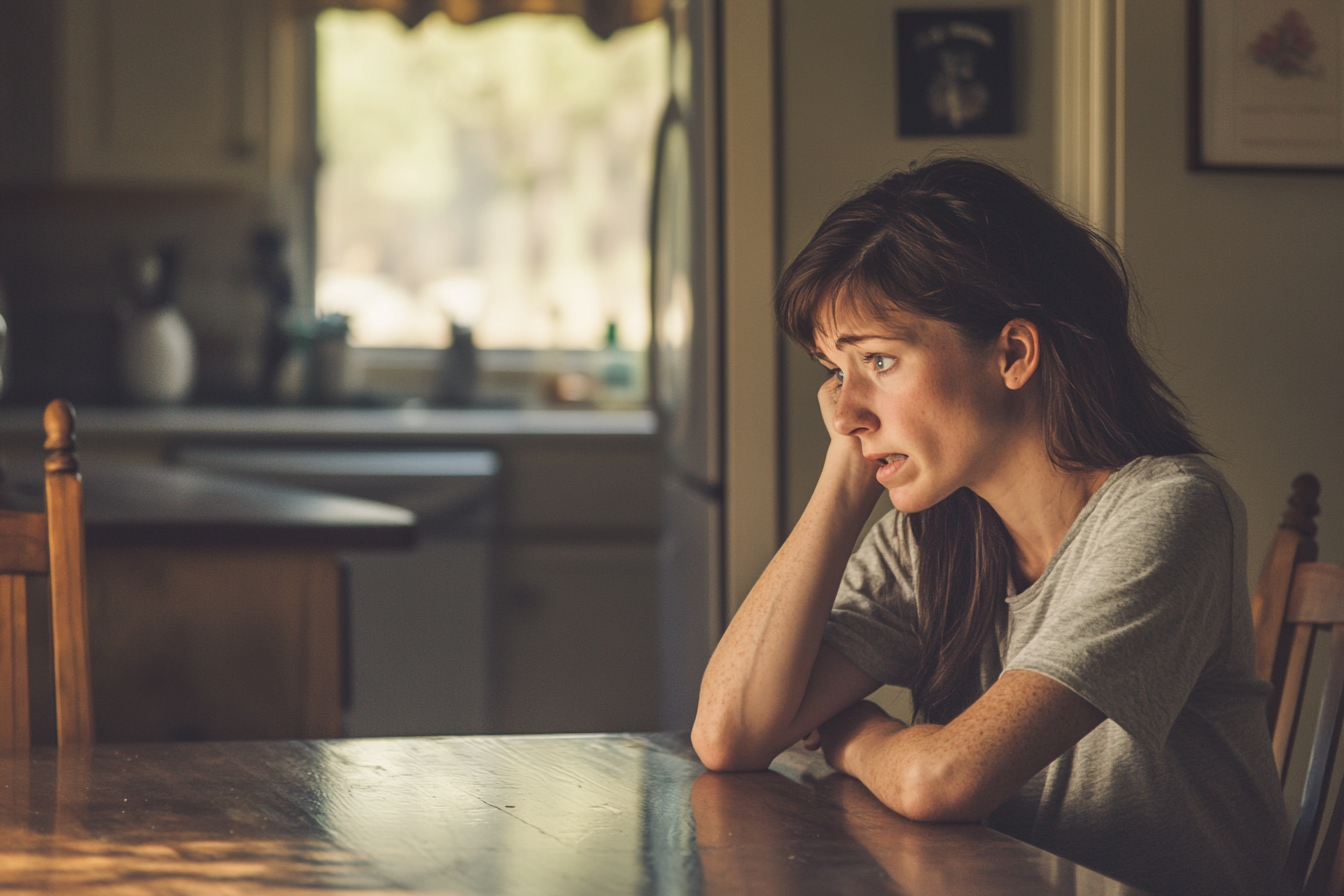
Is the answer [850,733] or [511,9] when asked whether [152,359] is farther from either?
[850,733]

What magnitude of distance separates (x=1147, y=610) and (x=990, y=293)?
272 millimetres

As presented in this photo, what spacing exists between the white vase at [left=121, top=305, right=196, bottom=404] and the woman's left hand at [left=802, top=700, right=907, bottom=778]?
2983mm

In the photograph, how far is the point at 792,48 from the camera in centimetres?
202

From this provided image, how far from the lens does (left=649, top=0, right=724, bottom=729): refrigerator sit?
2.09 metres

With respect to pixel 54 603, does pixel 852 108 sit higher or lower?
higher

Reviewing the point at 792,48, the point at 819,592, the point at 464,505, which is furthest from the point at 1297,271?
the point at 464,505

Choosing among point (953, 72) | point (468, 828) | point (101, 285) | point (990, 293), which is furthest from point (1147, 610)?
point (101, 285)

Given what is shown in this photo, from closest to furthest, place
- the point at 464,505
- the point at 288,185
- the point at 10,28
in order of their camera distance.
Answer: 1. the point at 464,505
2. the point at 10,28
3. the point at 288,185

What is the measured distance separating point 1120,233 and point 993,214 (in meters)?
0.99

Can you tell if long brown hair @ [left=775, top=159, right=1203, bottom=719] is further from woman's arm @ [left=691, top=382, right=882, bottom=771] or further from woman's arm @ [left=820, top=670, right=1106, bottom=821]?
woman's arm @ [left=820, top=670, right=1106, bottom=821]

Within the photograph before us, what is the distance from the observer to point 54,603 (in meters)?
1.11

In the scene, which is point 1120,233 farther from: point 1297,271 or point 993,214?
point 993,214

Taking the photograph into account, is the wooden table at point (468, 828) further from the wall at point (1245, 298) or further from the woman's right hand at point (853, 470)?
the wall at point (1245, 298)

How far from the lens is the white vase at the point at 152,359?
360 cm
